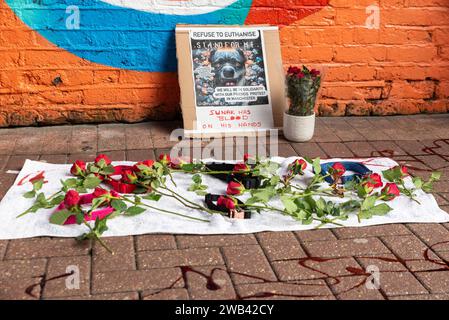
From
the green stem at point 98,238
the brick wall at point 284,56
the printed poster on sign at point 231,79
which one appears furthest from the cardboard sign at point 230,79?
the green stem at point 98,238

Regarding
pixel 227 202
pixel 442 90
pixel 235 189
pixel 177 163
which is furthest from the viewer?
pixel 442 90

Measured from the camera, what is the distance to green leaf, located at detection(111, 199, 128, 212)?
2965 mm

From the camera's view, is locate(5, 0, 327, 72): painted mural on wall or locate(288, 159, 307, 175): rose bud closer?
locate(288, 159, 307, 175): rose bud

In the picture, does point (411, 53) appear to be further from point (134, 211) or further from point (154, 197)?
point (134, 211)

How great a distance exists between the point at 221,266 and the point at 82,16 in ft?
7.18

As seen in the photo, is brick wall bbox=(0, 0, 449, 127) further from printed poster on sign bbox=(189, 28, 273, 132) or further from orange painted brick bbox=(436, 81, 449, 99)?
printed poster on sign bbox=(189, 28, 273, 132)

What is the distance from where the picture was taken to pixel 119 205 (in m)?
2.97

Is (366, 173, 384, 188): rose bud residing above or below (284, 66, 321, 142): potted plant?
below

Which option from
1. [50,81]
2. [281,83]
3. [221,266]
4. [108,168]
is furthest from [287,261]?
[50,81]

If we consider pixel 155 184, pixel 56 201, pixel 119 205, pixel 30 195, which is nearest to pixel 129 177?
pixel 155 184

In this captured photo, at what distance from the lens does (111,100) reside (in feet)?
14.3

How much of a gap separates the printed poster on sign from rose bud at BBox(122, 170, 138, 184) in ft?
3.51

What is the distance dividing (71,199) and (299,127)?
5.52ft

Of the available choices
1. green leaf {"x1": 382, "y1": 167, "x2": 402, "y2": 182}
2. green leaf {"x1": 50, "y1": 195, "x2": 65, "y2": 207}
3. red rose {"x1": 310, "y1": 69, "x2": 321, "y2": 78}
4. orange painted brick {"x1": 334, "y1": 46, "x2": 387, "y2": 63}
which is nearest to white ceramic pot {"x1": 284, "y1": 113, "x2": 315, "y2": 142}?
red rose {"x1": 310, "y1": 69, "x2": 321, "y2": 78}
